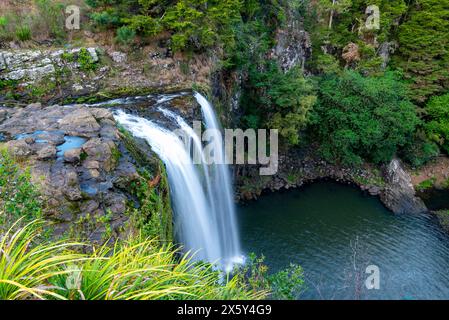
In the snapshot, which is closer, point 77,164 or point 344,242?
point 77,164

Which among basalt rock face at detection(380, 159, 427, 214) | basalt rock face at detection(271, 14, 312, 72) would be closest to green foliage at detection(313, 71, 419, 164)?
basalt rock face at detection(380, 159, 427, 214)

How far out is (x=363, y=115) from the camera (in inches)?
675

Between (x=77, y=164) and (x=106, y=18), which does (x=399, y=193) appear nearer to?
(x=106, y=18)

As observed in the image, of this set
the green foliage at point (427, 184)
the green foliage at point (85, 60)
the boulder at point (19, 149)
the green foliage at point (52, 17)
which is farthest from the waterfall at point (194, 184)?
the green foliage at point (427, 184)

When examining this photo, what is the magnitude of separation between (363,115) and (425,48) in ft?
19.6

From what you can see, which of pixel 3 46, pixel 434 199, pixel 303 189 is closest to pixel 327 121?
pixel 303 189

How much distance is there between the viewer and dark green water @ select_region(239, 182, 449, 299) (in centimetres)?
1166

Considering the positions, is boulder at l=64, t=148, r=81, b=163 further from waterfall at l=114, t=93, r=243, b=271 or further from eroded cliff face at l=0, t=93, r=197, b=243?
waterfall at l=114, t=93, r=243, b=271

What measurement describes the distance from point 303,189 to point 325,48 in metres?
8.70

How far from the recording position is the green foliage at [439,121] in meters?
18.8

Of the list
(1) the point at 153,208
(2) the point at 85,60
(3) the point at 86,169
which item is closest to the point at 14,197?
(3) the point at 86,169

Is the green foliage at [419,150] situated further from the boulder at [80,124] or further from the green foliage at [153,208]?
the boulder at [80,124]

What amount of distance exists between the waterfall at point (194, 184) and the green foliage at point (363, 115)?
7.57 metres

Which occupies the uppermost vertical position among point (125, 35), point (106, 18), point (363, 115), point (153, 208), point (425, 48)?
point (106, 18)
